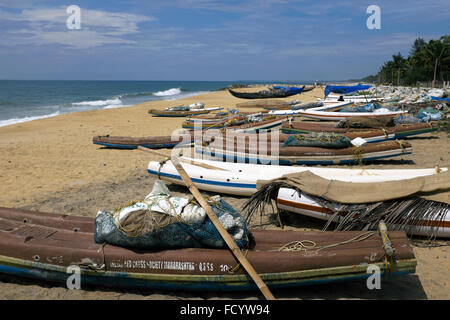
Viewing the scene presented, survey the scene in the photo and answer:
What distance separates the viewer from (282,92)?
121ft

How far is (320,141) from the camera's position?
982cm

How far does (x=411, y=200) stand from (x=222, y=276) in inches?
130

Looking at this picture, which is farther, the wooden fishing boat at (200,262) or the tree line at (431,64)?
the tree line at (431,64)

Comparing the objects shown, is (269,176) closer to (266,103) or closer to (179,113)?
(179,113)

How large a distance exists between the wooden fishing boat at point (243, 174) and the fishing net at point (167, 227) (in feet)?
9.84

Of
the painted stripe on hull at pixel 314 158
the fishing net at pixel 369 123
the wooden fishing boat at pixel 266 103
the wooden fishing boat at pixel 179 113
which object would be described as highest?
the wooden fishing boat at pixel 266 103

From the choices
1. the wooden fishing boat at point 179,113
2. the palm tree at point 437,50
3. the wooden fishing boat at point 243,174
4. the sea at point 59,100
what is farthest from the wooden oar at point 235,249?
the palm tree at point 437,50

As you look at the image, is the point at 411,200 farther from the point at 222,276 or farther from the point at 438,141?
the point at 438,141

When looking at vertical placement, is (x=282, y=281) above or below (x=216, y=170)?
below

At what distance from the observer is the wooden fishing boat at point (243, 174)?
6887 mm

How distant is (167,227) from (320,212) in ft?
9.06

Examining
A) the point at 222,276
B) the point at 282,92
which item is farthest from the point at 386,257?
the point at 282,92

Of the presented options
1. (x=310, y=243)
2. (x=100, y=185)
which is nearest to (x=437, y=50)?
(x=100, y=185)

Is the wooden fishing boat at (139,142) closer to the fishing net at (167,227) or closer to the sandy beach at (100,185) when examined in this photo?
the sandy beach at (100,185)
